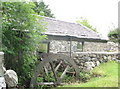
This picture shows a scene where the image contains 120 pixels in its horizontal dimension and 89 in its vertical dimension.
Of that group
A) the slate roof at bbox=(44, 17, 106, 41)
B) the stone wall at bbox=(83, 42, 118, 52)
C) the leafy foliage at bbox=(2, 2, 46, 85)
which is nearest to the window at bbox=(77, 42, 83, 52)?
the stone wall at bbox=(83, 42, 118, 52)

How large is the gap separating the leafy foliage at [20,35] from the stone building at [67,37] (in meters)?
2.21

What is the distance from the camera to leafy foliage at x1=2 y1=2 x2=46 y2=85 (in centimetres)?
376

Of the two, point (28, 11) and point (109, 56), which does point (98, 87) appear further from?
point (109, 56)

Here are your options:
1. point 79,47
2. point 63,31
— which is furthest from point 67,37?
point 79,47

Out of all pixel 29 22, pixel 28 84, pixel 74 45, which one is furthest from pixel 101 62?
pixel 29 22

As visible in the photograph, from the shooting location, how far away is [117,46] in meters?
12.1

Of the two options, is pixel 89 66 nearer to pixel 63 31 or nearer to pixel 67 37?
pixel 67 37

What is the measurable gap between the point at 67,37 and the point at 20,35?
3.27 metres

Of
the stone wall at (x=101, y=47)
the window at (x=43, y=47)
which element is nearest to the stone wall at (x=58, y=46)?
the window at (x=43, y=47)

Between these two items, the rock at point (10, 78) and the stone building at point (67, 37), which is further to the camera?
the stone building at point (67, 37)

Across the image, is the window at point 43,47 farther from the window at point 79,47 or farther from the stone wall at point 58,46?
the window at point 79,47

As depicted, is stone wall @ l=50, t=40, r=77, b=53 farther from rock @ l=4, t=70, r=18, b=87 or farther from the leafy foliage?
rock @ l=4, t=70, r=18, b=87

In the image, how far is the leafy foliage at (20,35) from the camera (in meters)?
3.76

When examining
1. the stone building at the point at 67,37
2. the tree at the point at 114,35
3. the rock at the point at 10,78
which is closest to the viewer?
the rock at the point at 10,78
